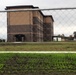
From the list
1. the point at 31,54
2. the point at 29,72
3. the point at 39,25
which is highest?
the point at 39,25

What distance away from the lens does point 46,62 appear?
5.76m

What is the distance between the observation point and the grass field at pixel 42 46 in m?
5.68

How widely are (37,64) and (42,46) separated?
0.47 m

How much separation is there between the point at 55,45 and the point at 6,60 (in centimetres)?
133

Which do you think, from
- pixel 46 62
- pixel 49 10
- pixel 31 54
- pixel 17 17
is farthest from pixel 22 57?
pixel 49 10

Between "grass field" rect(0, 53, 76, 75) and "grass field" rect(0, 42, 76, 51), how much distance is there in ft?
0.63

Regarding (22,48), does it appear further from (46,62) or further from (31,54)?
(46,62)

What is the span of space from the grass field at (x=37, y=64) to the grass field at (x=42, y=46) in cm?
19

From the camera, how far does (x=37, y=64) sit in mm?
5766

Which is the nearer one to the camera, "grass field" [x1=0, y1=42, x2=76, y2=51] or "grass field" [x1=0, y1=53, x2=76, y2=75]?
"grass field" [x1=0, y1=53, x2=76, y2=75]

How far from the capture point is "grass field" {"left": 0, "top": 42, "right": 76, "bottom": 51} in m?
5.68

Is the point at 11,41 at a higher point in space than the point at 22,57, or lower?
higher

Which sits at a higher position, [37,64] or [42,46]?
[42,46]

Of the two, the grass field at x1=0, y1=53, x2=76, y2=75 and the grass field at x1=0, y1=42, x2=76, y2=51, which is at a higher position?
the grass field at x1=0, y1=42, x2=76, y2=51
